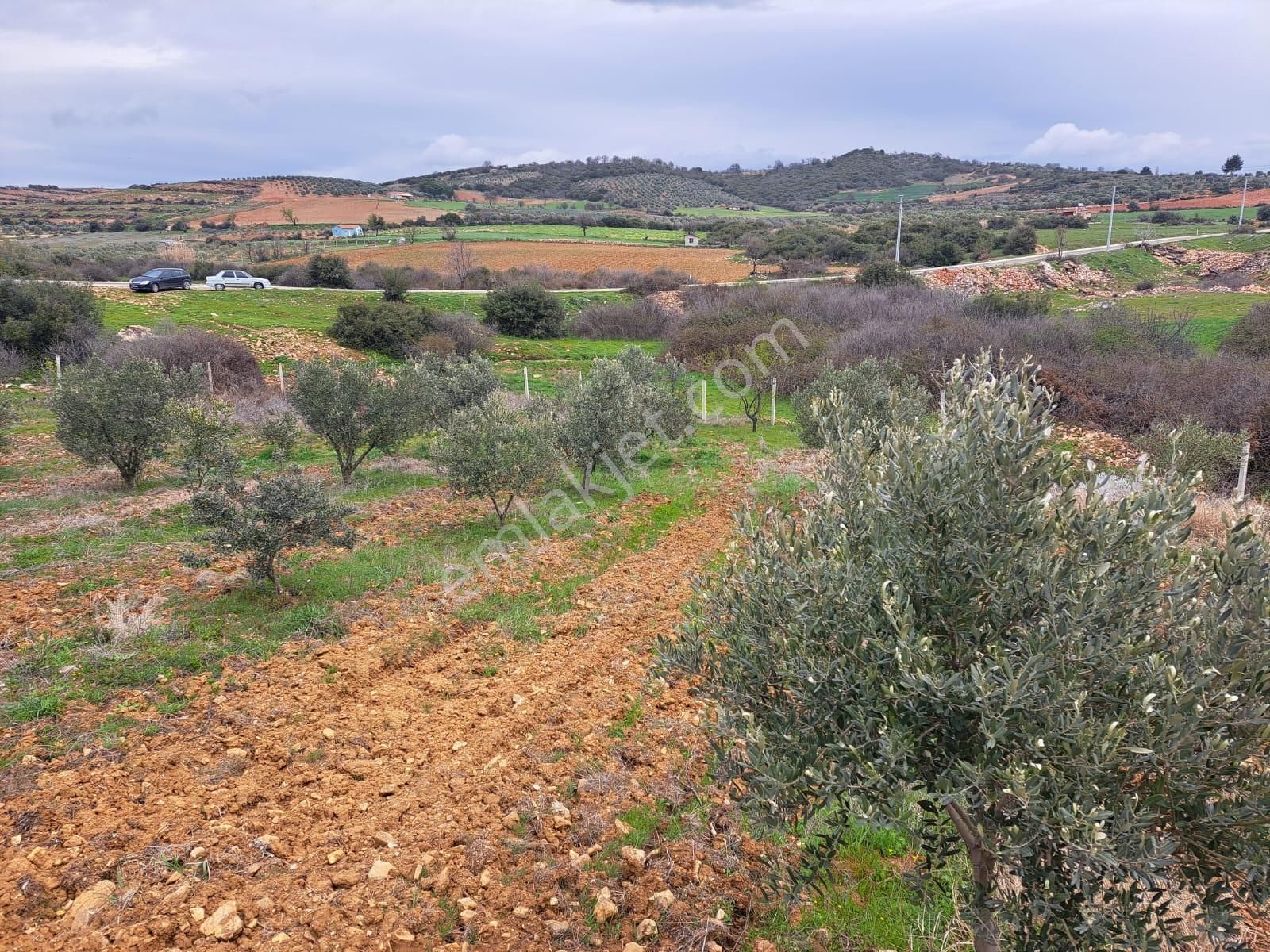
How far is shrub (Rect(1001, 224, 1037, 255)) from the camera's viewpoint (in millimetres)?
54906

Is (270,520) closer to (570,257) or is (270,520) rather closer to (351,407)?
(351,407)

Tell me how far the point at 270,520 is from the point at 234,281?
38.5 metres

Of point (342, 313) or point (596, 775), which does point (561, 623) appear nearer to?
point (596, 775)

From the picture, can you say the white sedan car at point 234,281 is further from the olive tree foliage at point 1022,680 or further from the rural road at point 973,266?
the olive tree foliage at point 1022,680

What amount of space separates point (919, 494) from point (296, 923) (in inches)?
171

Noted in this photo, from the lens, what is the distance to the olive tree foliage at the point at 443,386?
14.8m

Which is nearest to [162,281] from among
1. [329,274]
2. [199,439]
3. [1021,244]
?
[329,274]

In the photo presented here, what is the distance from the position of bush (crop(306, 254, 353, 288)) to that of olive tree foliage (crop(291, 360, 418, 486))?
1342 inches

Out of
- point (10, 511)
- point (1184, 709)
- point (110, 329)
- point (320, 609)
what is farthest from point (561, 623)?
point (110, 329)

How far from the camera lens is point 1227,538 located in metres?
2.78

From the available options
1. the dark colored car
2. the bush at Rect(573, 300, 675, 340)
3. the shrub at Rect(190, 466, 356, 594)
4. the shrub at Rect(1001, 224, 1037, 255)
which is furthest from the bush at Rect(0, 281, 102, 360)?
the shrub at Rect(1001, 224, 1037, 255)

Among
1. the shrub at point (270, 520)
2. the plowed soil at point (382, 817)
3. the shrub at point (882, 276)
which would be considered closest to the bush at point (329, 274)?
the shrub at point (882, 276)

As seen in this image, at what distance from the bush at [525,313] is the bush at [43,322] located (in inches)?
684

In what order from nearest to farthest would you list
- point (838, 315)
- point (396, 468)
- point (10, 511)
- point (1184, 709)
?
point (1184, 709) → point (10, 511) → point (396, 468) → point (838, 315)
